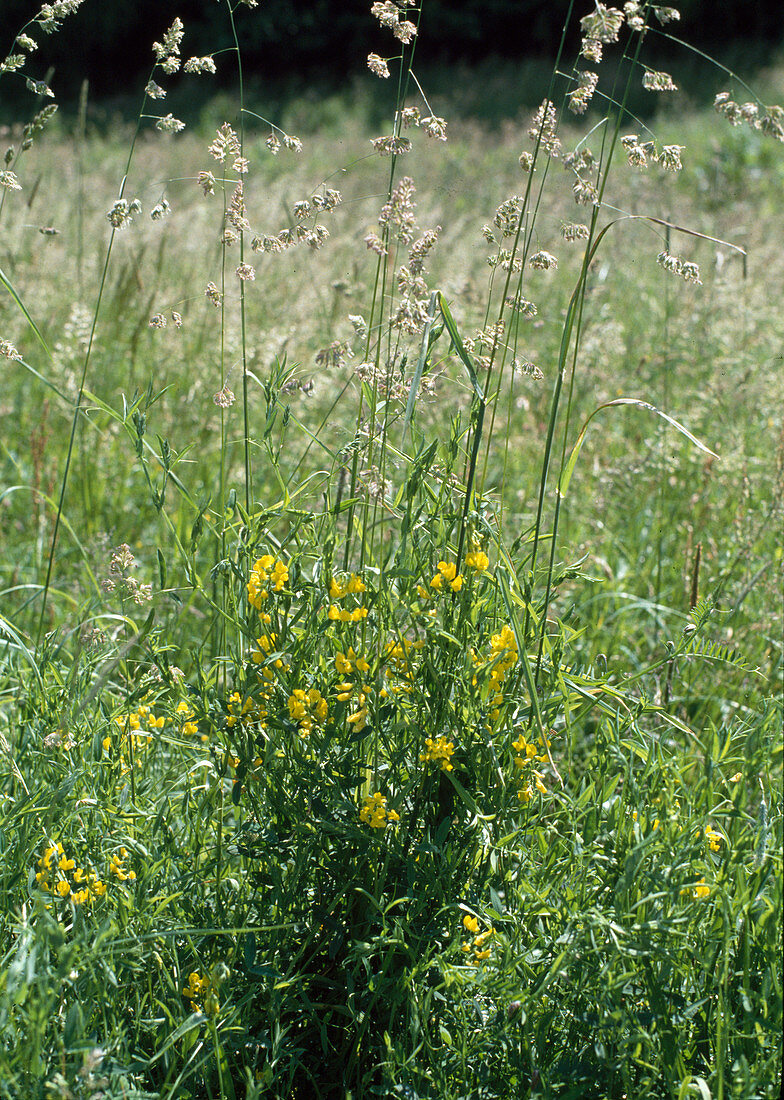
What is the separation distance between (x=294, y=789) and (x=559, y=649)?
441 mm

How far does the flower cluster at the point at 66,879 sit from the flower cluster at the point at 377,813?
0.39m

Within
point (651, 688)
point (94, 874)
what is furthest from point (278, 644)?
point (651, 688)

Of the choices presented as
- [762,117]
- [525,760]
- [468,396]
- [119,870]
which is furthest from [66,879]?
[468,396]

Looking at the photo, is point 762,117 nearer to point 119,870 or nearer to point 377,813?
point 377,813

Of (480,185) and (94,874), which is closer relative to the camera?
(94,874)

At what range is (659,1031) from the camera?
116 centimetres

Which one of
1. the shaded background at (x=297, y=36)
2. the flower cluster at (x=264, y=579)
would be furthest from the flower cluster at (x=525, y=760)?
the shaded background at (x=297, y=36)

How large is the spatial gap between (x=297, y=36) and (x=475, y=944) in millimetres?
21627

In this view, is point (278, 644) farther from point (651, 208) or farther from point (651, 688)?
point (651, 208)

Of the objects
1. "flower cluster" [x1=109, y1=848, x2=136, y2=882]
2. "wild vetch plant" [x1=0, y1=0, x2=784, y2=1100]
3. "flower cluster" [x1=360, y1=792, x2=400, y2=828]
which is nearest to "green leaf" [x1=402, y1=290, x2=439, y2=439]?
"wild vetch plant" [x1=0, y1=0, x2=784, y2=1100]

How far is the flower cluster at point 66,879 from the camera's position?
126cm

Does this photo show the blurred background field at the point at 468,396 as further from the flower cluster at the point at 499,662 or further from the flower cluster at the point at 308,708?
the flower cluster at the point at 308,708

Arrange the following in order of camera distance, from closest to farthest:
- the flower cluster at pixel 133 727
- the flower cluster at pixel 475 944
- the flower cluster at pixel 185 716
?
1. the flower cluster at pixel 475 944
2. the flower cluster at pixel 185 716
3. the flower cluster at pixel 133 727

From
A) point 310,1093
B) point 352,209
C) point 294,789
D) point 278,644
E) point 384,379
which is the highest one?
point 352,209
